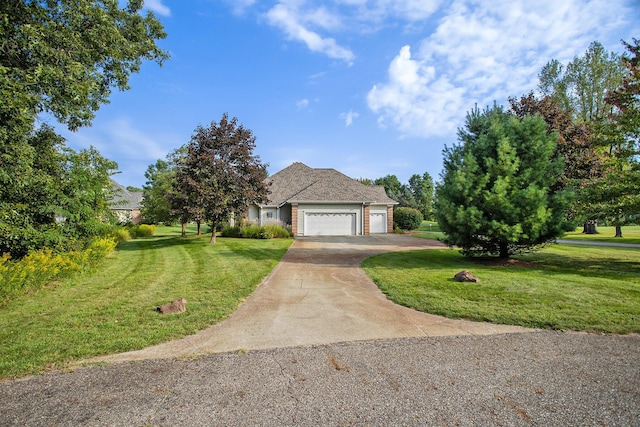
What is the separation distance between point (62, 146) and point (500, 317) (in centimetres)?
1285

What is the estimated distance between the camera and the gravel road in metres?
2.54

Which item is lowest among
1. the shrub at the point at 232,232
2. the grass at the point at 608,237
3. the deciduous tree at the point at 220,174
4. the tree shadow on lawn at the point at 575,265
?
the tree shadow on lawn at the point at 575,265

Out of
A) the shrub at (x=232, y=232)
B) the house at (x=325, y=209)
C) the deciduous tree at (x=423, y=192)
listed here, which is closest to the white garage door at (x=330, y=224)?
the house at (x=325, y=209)

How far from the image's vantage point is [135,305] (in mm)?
5781

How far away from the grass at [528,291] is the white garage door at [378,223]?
14.8m

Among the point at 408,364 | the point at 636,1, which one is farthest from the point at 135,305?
the point at 636,1

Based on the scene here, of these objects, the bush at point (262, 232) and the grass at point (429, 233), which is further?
the grass at point (429, 233)

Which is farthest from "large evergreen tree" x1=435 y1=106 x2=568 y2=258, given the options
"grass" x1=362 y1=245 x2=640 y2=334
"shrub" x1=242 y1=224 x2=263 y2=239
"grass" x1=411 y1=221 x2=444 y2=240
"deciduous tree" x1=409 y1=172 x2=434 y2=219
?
"deciduous tree" x1=409 y1=172 x2=434 y2=219

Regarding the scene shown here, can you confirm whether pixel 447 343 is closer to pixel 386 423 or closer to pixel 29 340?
pixel 386 423

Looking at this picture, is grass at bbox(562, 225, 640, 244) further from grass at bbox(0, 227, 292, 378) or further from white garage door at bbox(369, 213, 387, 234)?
grass at bbox(0, 227, 292, 378)

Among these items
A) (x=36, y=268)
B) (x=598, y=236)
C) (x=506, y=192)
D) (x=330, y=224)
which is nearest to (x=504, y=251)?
(x=506, y=192)

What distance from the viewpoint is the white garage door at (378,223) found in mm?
25875

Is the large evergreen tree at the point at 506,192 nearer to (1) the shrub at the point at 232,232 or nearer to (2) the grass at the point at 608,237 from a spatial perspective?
(2) the grass at the point at 608,237

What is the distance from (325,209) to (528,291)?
1703cm
